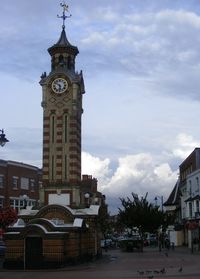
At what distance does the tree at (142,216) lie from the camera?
75.8 m

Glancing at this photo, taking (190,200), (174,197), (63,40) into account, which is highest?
(63,40)

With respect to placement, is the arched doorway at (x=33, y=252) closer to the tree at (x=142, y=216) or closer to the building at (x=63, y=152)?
the building at (x=63, y=152)

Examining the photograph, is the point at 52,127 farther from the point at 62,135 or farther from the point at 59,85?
the point at 59,85

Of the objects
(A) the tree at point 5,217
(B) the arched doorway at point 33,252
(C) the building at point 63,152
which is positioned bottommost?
(B) the arched doorway at point 33,252

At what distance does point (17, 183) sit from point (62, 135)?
35.1 meters

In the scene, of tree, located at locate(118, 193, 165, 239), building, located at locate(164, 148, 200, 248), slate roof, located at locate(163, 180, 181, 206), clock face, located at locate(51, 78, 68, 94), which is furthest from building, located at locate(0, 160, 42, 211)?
clock face, located at locate(51, 78, 68, 94)

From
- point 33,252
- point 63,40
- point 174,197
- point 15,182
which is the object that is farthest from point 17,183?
point 33,252

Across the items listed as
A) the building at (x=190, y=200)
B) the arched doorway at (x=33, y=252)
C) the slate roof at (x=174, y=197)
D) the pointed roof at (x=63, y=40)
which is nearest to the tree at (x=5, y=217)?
the arched doorway at (x=33, y=252)

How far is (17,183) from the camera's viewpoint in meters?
83.6

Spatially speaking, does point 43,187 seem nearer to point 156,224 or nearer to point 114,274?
point 114,274

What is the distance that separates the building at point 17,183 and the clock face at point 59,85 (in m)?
29.8

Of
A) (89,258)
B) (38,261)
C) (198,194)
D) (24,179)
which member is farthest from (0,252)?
(24,179)

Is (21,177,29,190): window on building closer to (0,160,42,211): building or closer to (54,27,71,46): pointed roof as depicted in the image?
(0,160,42,211): building

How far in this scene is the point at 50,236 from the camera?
34500 mm
